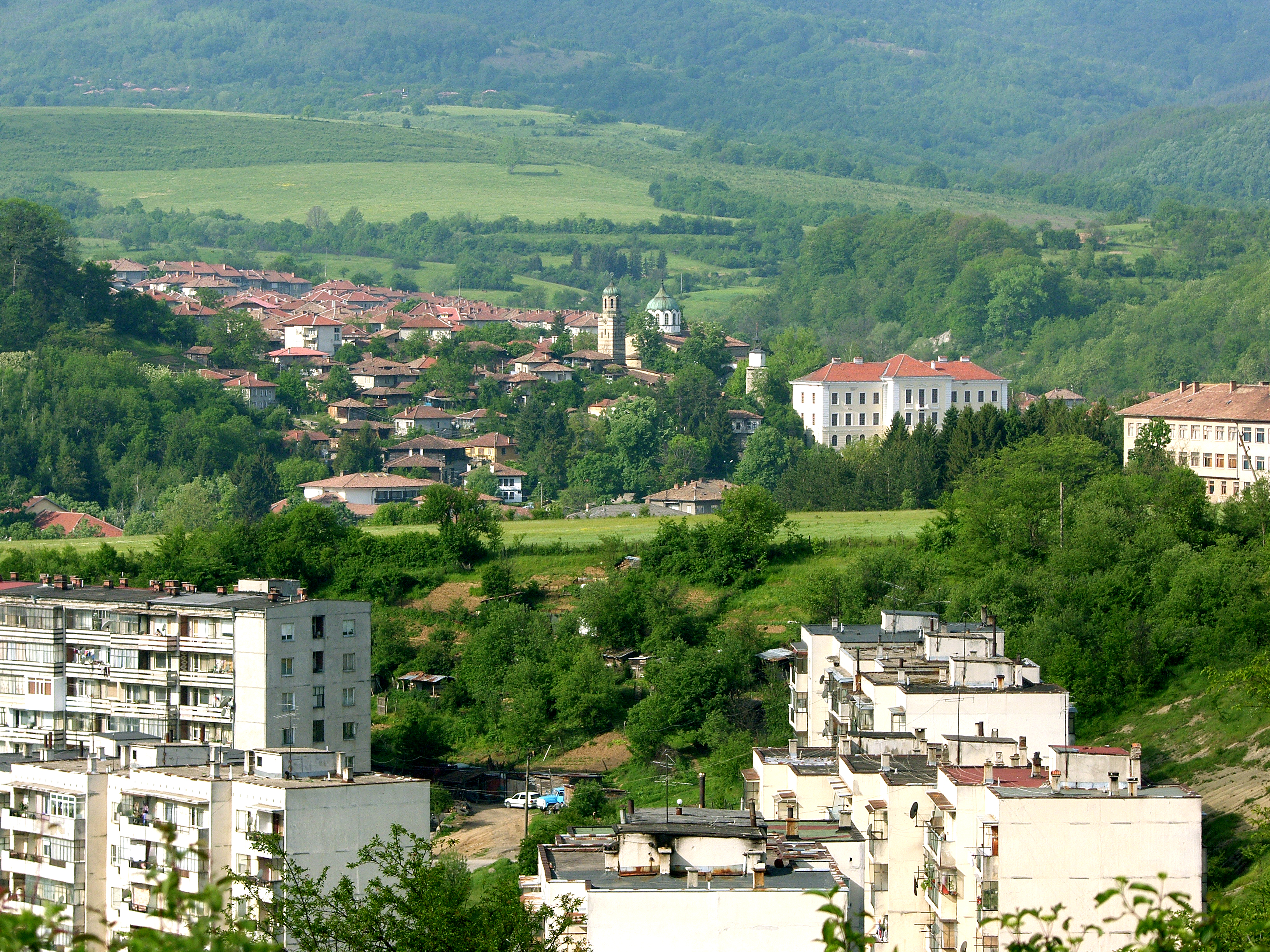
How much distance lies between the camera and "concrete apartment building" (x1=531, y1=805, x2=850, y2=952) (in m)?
23.7

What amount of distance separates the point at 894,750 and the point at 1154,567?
18.2m

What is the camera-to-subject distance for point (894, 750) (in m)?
33.3

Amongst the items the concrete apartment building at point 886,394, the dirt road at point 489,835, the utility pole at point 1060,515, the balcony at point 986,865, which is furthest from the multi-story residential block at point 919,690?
the concrete apartment building at point 886,394

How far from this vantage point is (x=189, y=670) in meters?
44.3

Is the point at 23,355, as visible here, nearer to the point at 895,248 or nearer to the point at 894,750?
the point at 894,750

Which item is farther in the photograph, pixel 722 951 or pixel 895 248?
pixel 895 248

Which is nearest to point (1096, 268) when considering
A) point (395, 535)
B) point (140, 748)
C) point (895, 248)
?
point (895, 248)

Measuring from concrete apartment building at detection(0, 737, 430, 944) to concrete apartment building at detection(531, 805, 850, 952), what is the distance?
4142 millimetres

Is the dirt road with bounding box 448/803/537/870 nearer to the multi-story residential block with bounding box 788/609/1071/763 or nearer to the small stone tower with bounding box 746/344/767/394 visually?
the multi-story residential block with bounding box 788/609/1071/763

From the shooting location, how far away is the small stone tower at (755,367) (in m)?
118

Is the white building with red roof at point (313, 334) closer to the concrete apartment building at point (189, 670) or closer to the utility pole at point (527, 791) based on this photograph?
the utility pole at point (527, 791)

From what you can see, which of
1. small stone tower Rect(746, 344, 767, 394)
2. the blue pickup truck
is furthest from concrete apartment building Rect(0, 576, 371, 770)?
small stone tower Rect(746, 344, 767, 394)

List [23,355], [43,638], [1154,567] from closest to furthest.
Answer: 1. [43,638]
2. [1154,567]
3. [23,355]

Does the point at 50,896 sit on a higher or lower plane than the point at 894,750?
lower
